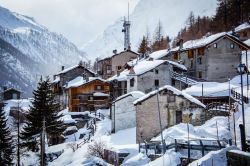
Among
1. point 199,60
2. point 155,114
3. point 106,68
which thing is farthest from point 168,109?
point 106,68

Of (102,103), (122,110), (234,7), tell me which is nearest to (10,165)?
(122,110)

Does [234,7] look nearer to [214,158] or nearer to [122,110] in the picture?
[122,110]

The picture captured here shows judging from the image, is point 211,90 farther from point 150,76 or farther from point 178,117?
point 178,117

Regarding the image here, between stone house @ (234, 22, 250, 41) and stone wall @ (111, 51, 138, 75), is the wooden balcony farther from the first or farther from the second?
stone house @ (234, 22, 250, 41)

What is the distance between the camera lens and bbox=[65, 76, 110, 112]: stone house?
66.0 meters

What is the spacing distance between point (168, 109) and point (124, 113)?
30.5ft

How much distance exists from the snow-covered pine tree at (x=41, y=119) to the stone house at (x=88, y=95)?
1799 cm

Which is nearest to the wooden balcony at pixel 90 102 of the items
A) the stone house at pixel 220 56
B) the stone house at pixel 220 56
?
the stone house at pixel 220 56

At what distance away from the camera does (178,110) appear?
36.5 meters

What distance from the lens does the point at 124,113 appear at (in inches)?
1742

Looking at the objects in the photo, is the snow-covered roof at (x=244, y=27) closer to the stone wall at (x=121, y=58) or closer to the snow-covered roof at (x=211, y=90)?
the stone wall at (x=121, y=58)

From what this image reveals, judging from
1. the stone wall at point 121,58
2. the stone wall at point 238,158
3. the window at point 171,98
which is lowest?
the stone wall at point 238,158

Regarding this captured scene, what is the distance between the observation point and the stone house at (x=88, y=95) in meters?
66.0

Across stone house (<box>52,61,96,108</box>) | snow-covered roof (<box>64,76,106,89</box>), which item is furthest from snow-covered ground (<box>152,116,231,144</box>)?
stone house (<box>52,61,96,108</box>)
